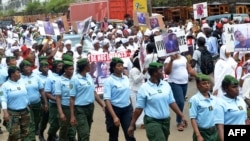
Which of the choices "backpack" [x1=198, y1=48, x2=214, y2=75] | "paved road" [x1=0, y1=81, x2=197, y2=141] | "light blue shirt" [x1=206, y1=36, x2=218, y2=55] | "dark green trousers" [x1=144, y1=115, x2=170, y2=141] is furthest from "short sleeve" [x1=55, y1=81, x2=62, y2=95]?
"light blue shirt" [x1=206, y1=36, x2=218, y2=55]

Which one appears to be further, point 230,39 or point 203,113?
point 230,39

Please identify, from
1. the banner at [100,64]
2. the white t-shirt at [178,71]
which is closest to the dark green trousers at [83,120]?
the white t-shirt at [178,71]

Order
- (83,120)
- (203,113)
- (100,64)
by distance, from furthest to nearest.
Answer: (100,64)
(83,120)
(203,113)

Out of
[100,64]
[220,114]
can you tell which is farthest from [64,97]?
[100,64]

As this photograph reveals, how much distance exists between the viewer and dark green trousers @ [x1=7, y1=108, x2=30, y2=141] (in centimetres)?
840

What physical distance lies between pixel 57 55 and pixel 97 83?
63.3 inches

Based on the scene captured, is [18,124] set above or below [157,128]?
below

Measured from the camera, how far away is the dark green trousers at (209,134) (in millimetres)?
6551

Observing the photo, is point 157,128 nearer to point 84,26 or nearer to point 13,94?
point 13,94

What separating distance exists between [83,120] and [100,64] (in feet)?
18.9

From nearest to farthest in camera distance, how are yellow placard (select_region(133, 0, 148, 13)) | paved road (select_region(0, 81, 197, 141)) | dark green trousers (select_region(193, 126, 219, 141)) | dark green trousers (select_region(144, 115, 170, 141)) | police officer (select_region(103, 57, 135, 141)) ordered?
1. dark green trousers (select_region(193, 126, 219, 141))
2. dark green trousers (select_region(144, 115, 170, 141))
3. police officer (select_region(103, 57, 135, 141))
4. paved road (select_region(0, 81, 197, 141))
5. yellow placard (select_region(133, 0, 148, 13))

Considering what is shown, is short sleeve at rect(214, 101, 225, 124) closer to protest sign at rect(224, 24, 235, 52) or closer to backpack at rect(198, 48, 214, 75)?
protest sign at rect(224, 24, 235, 52)

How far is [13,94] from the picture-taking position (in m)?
8.38

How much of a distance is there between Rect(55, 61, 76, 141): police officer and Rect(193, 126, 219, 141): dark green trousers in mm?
2582
